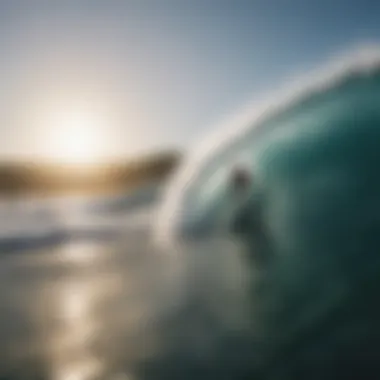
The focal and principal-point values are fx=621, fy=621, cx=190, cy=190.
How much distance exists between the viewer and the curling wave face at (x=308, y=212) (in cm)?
157

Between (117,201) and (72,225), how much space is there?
0.43 feet

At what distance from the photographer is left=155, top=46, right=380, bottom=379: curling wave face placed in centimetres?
157

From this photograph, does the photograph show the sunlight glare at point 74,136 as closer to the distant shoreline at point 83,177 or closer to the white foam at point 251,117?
the distant shoreline at point 83,177

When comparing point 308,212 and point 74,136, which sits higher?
point 74,136

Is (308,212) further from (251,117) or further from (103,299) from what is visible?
(103,299)

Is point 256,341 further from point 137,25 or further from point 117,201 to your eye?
point 137,25

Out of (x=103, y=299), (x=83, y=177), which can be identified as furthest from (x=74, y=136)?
(x=103, y=299)

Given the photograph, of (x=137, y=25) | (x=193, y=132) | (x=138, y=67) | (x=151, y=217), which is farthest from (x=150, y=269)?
(x=137, y=25)

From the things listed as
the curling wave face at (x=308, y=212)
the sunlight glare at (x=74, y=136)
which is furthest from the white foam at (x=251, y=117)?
the sunlight glare at (x=74, y=136)

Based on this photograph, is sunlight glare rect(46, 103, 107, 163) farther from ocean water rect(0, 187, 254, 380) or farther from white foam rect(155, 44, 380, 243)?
white foam rect(155, 44, 380, 243)

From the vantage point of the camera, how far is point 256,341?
5.07ft

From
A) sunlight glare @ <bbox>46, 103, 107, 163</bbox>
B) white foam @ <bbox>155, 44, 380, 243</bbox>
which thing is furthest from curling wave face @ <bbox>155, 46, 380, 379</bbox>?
sunlight glare @ <bbox>46, 103, 107, 163</bbox>

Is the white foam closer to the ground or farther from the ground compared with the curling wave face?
farther from the ground

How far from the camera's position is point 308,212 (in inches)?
64.7
